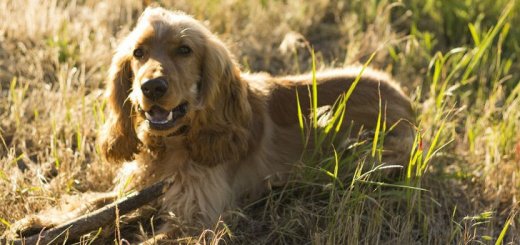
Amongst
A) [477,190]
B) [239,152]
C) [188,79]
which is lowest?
[477,190]

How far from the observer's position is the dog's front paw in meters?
3.72

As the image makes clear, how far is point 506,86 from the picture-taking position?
19.1 feet

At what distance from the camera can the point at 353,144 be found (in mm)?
4219

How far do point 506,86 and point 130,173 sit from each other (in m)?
3.04

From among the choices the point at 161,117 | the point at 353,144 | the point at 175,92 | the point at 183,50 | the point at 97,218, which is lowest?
the point at 97,218

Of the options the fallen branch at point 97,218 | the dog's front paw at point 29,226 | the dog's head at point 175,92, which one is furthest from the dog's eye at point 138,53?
the dog's front paw at point 29,226

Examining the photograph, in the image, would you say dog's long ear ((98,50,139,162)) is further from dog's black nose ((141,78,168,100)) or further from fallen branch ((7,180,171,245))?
dog's black nose ((141,78,168,100))

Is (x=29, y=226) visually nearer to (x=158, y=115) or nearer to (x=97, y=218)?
(x=97, y=218)

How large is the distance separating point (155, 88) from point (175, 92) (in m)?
0.10

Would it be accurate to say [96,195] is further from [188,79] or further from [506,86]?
[506,86]

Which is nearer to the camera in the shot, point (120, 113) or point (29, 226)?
point (29, 226)

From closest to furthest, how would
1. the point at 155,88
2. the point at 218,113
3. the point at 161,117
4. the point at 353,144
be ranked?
the point at 155,88 → the point at 161,117 → the point at 218,113 → the point at 353,144

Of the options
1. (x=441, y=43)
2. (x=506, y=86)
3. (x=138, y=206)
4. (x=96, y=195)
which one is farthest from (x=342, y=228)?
(x=441, y=43)

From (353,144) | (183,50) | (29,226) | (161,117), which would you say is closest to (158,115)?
(161,117)
